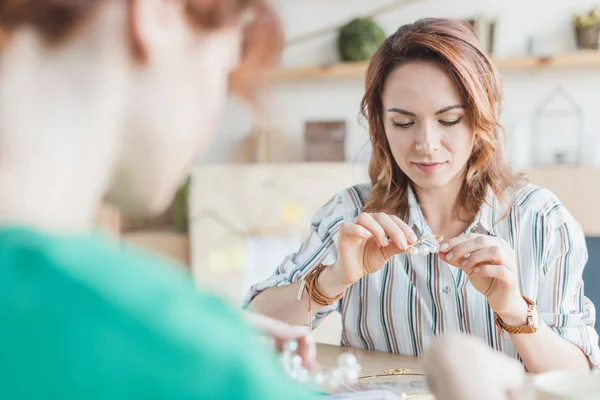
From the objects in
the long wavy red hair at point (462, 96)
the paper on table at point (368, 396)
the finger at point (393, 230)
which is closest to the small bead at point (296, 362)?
the paper on table at point (368, 396)

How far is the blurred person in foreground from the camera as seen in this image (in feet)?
1.22

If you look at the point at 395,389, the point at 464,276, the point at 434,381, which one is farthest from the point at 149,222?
the point at 434,381

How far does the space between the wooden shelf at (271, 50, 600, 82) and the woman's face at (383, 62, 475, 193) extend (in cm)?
176

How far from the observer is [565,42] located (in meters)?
3.53

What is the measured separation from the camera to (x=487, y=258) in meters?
1.19

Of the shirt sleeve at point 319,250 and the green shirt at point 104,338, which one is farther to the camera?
the shirt sleeve at point 319,250

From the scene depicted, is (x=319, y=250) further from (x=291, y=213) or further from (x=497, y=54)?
(x=497, y=54)

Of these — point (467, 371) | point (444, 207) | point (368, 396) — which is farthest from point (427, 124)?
point (467, 371)

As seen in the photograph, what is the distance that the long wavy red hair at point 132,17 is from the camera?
0.44 m

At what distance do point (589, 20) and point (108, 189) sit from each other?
3.42 meters

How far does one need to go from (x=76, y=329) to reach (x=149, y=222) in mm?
3713

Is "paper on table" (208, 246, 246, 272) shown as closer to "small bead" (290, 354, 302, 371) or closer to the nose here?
the nose

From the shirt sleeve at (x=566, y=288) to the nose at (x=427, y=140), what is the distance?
32 centimetres

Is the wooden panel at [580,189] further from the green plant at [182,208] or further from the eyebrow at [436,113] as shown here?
the eyebrow at [436,113]
